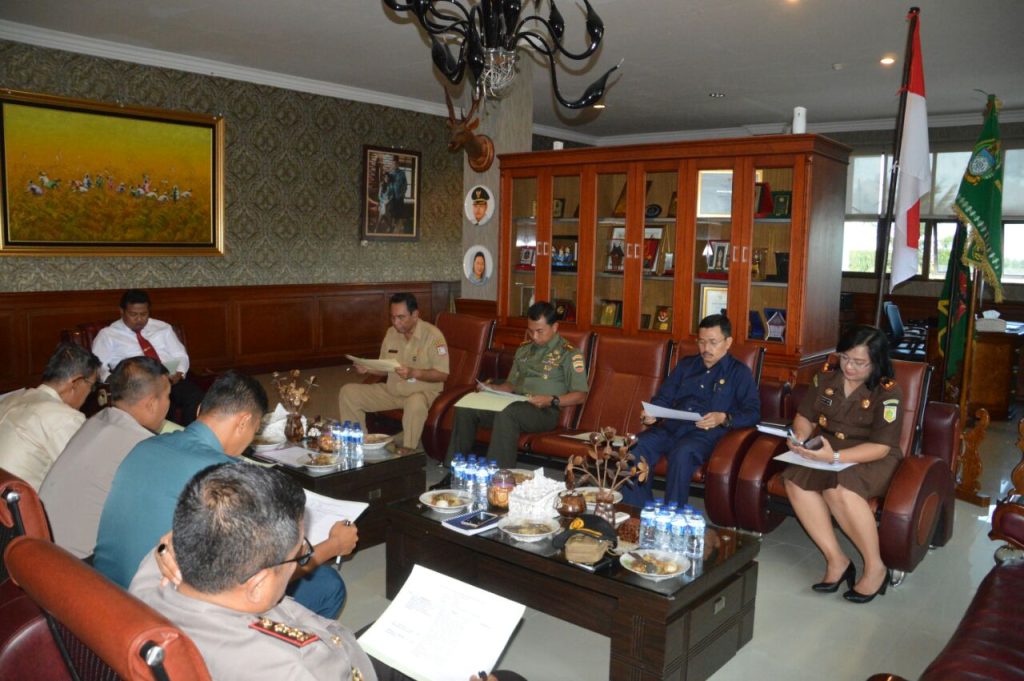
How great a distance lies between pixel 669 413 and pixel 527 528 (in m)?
1.44

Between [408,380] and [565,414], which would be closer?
[565,414]

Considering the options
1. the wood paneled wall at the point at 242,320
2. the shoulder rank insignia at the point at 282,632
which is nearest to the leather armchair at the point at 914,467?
the shoulder rank insignia at the point at 282,632

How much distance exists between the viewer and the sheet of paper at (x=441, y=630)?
5.89ft

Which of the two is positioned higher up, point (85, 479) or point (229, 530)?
point (229, 530)

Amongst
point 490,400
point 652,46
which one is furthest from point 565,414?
point 652,46

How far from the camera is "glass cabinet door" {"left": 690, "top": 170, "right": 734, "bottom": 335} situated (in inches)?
206

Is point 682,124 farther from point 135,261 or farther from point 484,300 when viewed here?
point 135,261

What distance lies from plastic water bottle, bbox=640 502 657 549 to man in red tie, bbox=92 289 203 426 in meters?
3.30

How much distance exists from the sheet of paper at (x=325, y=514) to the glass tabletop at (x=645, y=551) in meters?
0.25

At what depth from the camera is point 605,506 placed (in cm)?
290

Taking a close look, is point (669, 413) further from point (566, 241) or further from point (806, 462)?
point (566, 241)

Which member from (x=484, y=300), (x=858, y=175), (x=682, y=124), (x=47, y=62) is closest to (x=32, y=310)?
(x=47, y=62)

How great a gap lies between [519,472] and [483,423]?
1.38 meters

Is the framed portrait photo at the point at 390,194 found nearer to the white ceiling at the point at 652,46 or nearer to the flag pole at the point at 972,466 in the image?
the white ceiling at the point at 652,46
